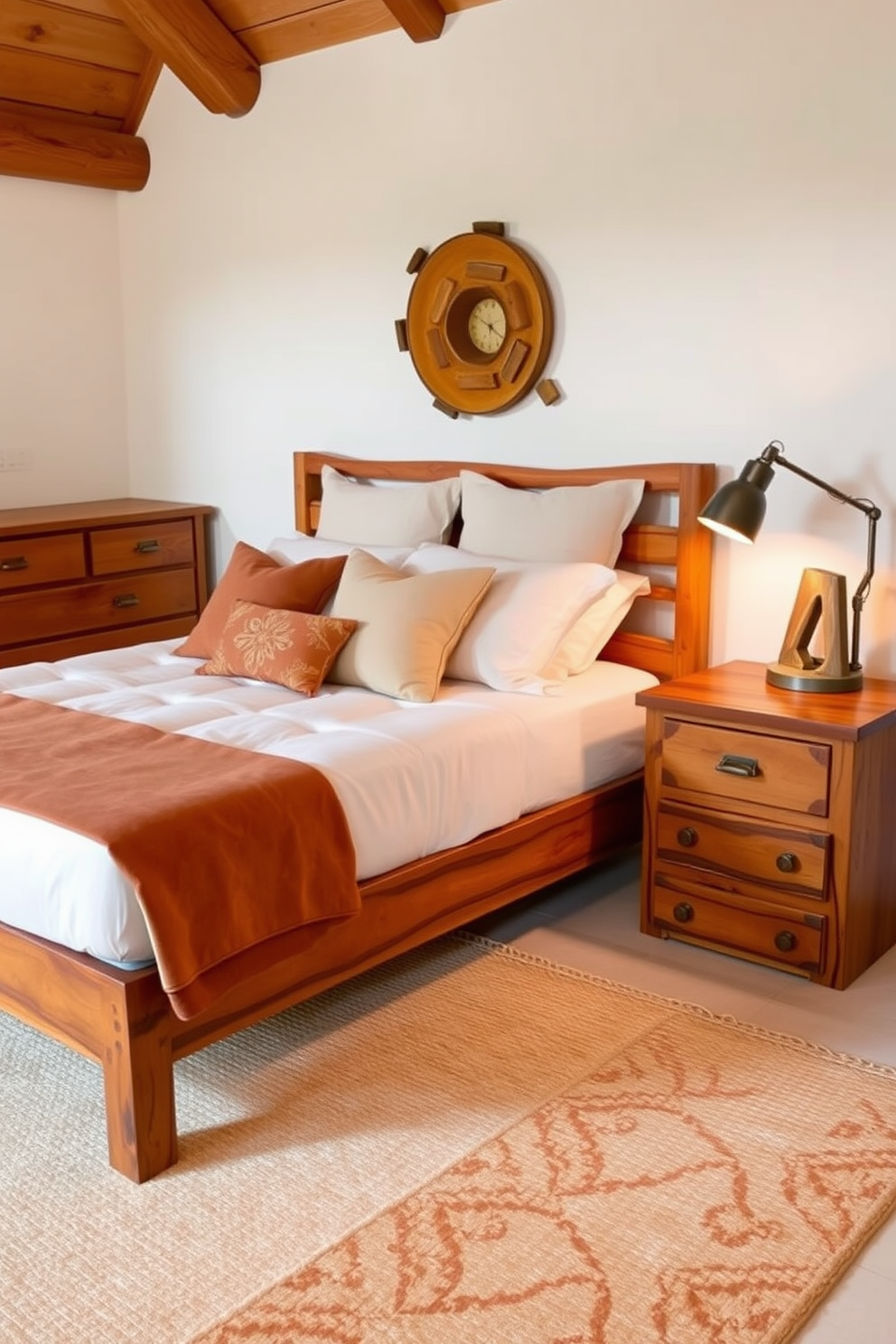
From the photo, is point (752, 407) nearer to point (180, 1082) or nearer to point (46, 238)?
point (180, 1082)

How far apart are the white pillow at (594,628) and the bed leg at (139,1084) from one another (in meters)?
1.42

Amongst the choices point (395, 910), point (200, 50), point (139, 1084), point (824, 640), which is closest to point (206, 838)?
point (139, 1084)

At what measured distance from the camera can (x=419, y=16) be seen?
3.60 metres

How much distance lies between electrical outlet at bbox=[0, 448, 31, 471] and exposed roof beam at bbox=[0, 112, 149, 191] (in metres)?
0.90

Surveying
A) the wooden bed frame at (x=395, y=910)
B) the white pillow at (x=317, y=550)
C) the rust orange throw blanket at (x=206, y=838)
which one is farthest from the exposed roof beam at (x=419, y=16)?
the rust orange throw blanket at (x=206, y=838)

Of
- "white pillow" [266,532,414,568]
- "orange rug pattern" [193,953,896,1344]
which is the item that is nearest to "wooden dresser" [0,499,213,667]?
"white pillow" [266,532,414,568]

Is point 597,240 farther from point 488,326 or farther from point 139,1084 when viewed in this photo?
point 139,1084

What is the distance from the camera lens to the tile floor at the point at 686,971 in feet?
8.54

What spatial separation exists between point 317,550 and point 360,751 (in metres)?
1.29

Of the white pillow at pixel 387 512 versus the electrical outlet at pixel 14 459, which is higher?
the electrical outlet at pixel 14 459

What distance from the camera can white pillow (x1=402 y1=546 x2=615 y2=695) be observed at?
311 cm

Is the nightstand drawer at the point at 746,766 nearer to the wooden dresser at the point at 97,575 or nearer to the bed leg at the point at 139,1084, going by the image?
the bed leg at the point at 139,1084

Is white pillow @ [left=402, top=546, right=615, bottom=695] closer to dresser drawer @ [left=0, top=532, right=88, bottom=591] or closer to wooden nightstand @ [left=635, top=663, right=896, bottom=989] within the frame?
wooden nightstand @ [left=635, top=663, right=896, bottom=989]

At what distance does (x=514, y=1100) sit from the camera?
91.5 inches
